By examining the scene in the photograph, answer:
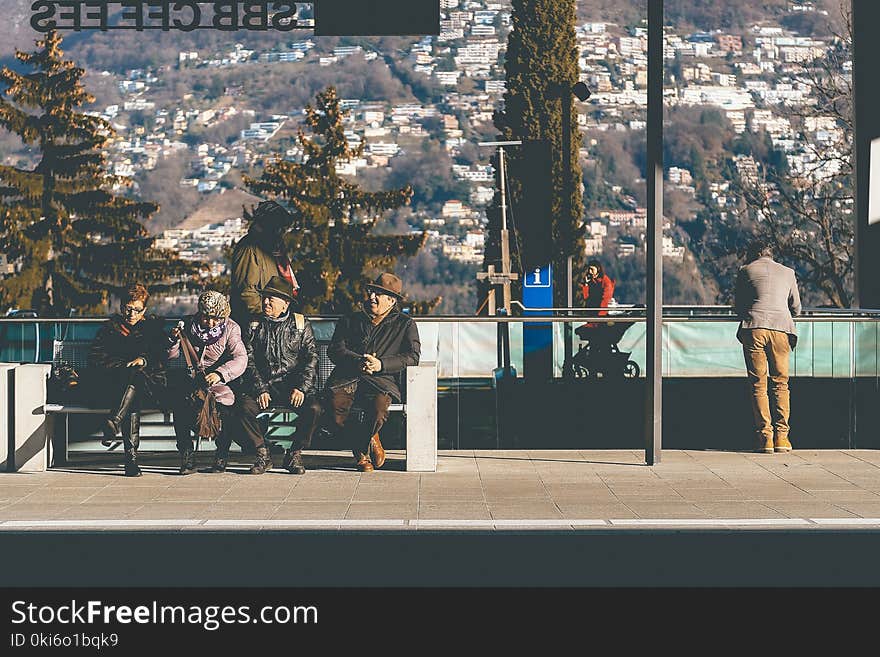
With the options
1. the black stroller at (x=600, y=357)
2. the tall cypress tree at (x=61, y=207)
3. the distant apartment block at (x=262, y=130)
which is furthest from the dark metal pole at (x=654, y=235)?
the distant apartment block at (x=262, y=130)

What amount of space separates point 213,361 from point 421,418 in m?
1.66

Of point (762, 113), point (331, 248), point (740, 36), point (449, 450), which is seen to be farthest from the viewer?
point (740, 36)

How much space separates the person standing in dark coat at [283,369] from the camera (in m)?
11.2

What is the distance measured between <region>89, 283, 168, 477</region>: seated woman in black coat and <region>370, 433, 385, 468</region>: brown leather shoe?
1.65m

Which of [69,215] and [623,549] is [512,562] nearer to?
[623,549]

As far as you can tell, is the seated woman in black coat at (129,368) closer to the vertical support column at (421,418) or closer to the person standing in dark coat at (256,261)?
the person standing in dark coat at (256,261)

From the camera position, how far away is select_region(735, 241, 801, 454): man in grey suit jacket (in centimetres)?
1275

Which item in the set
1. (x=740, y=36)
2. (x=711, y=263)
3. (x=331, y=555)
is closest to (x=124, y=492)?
(x=331, y=555)

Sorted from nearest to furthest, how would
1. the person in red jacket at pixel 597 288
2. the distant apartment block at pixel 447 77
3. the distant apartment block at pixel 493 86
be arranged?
the person in red jacket at pixel 597 288 → the distant apartment block at pixel 493 86 → the distant apartment block at pixel 447 77

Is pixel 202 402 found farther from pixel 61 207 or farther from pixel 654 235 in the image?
pixel 61 207

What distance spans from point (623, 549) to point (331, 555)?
1600 mm

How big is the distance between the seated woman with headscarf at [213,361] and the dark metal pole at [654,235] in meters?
3.19

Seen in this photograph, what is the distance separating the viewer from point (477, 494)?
10250mm
